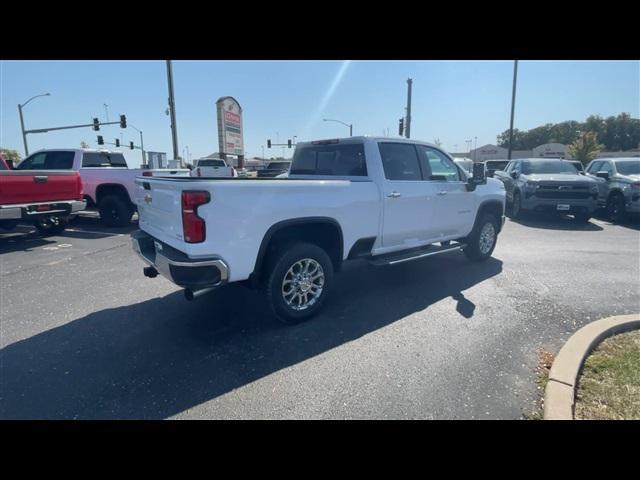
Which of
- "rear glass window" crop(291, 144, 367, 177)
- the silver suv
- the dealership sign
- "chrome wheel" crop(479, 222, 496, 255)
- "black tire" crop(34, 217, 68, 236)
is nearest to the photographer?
"rear glass window" crop(291, 144, 367, 177)

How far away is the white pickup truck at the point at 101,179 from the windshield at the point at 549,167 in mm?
10938

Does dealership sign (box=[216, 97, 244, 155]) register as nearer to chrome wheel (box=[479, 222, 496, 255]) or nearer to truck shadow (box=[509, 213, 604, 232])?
truck shadow (box=[509, 213, 604, 232])

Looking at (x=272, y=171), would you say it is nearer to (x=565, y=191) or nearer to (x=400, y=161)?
(x=400, y=161)

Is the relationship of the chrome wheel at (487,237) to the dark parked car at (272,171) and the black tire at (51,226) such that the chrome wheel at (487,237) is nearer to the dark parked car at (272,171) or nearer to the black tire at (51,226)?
the dark parked car at (272,171)

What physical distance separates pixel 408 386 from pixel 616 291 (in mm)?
4098

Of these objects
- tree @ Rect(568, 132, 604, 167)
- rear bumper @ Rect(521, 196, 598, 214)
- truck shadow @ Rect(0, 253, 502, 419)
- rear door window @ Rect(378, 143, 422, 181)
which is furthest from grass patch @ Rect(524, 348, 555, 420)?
tree @ Rect(568, 132, 604, 167)

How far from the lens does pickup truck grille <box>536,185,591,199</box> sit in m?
10.2

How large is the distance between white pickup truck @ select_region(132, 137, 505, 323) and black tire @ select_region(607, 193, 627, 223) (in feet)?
25.4

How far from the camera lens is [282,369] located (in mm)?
3080

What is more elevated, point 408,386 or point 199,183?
point 199,183

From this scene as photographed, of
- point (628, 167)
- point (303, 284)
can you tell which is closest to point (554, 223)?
point (628, 167)
